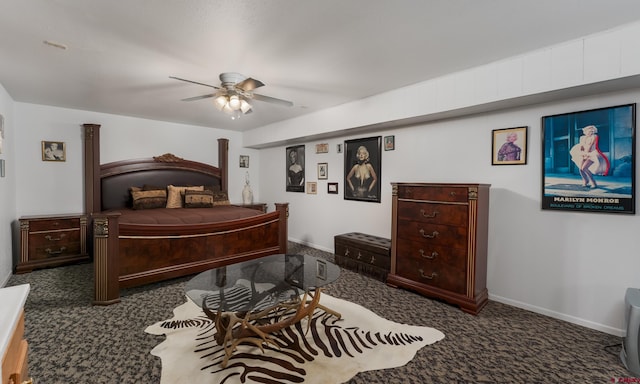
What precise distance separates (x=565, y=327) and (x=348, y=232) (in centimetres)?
273

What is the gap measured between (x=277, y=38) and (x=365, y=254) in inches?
105

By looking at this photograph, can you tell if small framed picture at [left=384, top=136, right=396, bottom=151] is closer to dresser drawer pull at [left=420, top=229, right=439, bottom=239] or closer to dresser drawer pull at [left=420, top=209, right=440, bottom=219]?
dresser drawer pull at [left=420, top=209, right=440, bottom=219]

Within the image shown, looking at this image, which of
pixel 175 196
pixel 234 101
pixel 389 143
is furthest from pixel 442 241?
pixel 175 196

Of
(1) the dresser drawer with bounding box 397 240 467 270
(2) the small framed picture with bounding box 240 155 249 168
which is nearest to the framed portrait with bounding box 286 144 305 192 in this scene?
(2) the small framed picture with bounding box 240 155 249 168

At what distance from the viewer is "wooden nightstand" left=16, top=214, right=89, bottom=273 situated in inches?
146

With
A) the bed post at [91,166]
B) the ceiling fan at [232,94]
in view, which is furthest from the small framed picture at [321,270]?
the bed post at [91,166]

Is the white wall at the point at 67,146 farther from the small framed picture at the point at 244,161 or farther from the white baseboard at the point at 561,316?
the white baseboard at the point at 561,316

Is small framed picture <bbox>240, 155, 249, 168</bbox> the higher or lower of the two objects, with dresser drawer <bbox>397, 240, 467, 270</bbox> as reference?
higher

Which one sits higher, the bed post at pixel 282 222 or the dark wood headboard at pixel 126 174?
the dark wood headboard at pixel 126 174

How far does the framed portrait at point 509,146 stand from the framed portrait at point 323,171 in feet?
8.46

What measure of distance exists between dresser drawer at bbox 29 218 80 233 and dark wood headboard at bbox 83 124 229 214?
376 mm

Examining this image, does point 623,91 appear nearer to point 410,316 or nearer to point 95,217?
point 410,316

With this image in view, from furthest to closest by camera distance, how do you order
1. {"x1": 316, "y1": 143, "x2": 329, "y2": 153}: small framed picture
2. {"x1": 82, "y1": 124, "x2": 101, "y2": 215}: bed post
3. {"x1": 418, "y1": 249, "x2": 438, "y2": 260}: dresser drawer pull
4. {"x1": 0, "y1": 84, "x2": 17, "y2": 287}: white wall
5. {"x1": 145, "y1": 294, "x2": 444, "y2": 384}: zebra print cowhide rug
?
1. {"x1": 316, "y1": 143, "x2": 329, "y2": 153}: small framed picture
2. {"x1": 82, "y1": 124, "x2": 101, "y2": 215}: bed post
3. {"x1": 0, "y1": 84, "x2": 17, "y2": 287}: white wall
4. {"x1": 418, "y1": 249, "x2": 438, "y2": 260}: dresser drawer pull
5. {"x1": 145, "y1": 294, "x2": 444, "y2": 384}: zebra print cowhide rug

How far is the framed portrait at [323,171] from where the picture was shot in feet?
16.2
